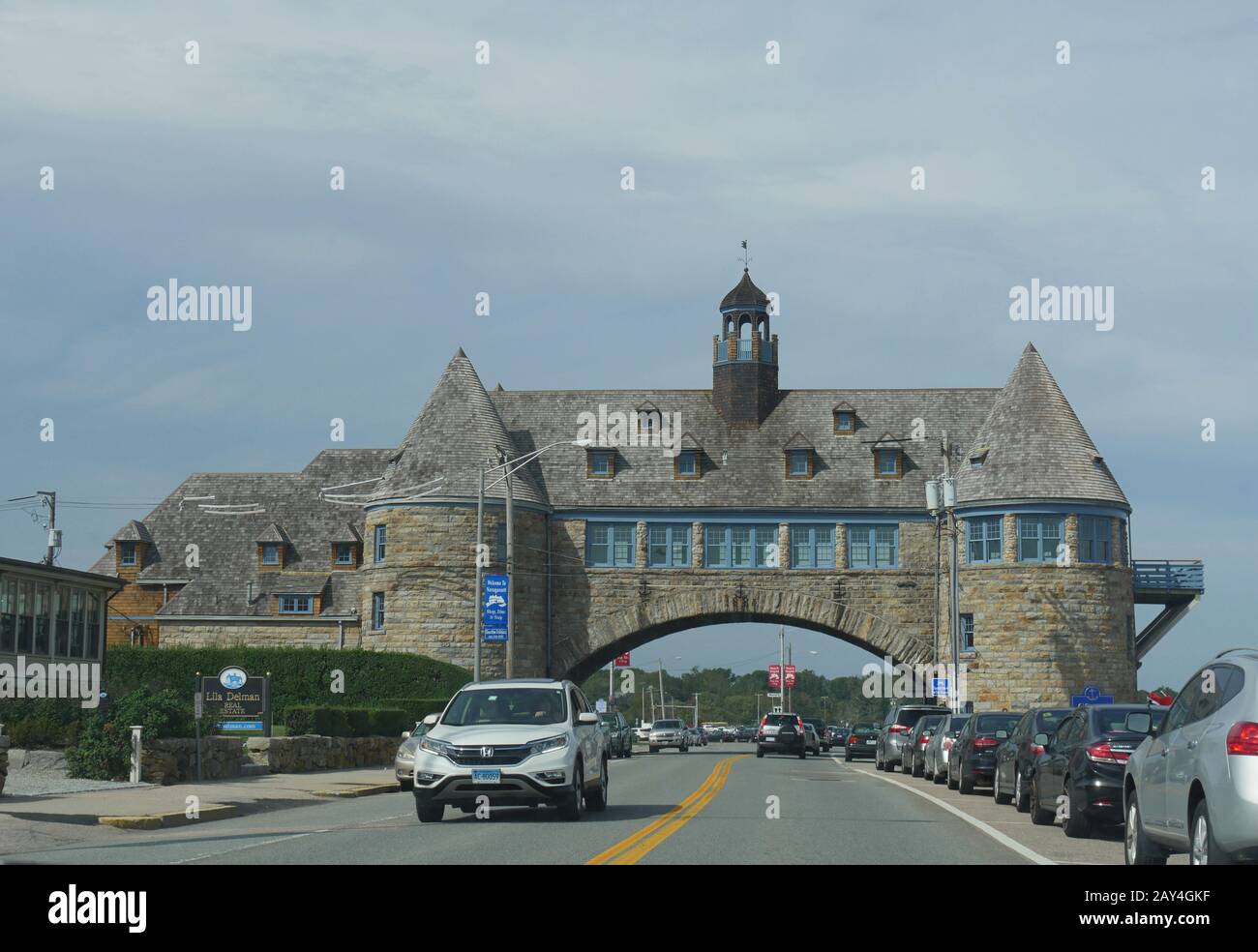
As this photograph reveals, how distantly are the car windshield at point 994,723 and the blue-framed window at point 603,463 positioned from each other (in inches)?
1472

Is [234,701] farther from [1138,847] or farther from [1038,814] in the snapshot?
[1138,847]

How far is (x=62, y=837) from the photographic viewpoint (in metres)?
17.1

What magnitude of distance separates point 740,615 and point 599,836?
46728mm

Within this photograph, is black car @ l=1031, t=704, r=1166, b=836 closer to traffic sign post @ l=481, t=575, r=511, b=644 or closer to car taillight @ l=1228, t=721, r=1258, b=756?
car taillight @ l=1228, t=721, r=1258, b=756

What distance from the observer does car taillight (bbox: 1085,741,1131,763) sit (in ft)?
58.3

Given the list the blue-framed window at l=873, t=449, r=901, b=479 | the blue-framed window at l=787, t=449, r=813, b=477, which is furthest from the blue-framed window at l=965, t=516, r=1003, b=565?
the blue-framed window at l=787, t=449, r=813, b=477

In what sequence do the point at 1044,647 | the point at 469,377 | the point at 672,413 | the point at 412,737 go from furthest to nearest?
the point at 672,413 < the point at 469,377 < the point at 1044,647 < the point at 412,737

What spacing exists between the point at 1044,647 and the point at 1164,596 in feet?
27.9

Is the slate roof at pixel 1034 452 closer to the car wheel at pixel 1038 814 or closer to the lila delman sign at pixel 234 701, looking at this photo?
the lila delman sign at pixel 234 701

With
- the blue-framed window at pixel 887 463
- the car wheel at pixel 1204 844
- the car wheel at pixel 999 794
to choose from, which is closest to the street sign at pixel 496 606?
the blue-framed window at pixel 887 463

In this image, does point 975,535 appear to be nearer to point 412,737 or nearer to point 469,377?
point 469,377

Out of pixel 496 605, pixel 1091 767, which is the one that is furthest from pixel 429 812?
pixel 496 605

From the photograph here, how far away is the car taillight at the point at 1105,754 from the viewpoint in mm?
17769
